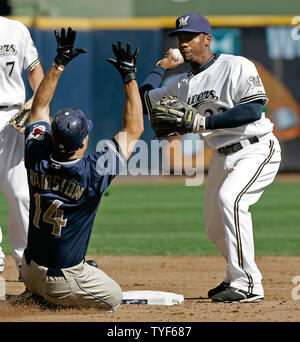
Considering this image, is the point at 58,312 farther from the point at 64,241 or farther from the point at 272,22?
the point at 272,22

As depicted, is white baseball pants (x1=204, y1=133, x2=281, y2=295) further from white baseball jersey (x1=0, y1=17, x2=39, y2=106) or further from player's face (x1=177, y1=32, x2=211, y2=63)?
white baseball jersey (x1=0, y1=17, x2=39, y2=106)

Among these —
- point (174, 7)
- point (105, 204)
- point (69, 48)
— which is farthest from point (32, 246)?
point (174, 7)

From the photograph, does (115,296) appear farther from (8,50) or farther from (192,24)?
(8,50)

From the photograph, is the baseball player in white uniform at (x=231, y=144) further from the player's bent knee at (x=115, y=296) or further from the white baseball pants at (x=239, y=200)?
the player's bent knee at (x=115, y=296)

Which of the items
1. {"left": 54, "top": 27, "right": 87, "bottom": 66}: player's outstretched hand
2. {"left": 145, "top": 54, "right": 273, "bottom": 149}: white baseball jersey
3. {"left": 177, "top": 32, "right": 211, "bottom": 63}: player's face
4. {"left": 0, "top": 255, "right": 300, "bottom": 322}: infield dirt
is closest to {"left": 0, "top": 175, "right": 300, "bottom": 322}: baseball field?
{"left": 0, "top": 255, "right": 300, "bottom": 322}: infield dirt

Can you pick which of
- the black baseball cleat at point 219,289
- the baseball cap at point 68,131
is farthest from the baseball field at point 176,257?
the baseball cap at point 68,131

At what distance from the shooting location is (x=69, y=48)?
4.63 meters

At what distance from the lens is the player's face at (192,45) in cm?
539

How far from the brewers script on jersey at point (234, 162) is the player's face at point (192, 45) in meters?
0.10

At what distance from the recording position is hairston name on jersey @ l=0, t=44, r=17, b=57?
19.2 feet

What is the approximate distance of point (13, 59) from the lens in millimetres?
5871

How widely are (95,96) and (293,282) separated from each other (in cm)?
1124
